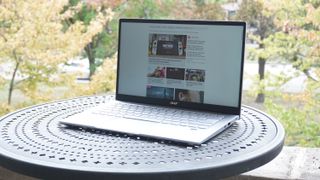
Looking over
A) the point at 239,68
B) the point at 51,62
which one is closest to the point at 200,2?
the point at 51,62

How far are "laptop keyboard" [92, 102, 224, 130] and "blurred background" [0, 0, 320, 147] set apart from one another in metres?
1.01

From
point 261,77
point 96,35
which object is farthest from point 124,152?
point 96,35

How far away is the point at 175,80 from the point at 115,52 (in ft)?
4.42

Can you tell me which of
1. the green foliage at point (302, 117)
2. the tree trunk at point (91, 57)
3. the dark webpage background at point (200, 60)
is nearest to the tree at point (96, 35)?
the tree trunk at point (91, 57)

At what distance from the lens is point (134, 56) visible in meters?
1.40

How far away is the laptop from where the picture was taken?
1.22 m

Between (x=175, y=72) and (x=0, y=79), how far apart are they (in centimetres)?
161

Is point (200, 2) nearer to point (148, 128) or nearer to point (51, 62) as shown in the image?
point (51, 62)

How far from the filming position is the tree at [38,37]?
2.55 meters

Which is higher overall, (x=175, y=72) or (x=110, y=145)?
(x=175, y=72)

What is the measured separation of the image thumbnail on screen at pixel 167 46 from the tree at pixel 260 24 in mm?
1105

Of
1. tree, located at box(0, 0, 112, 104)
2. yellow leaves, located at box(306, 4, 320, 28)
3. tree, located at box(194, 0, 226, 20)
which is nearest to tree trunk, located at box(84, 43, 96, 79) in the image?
tree, located at box(0, 0, 112, 104)

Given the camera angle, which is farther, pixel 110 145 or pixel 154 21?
pixel 154 21

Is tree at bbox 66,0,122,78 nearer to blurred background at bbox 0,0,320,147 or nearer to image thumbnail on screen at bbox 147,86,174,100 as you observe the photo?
blurred background at bbox 0,0,320,147
